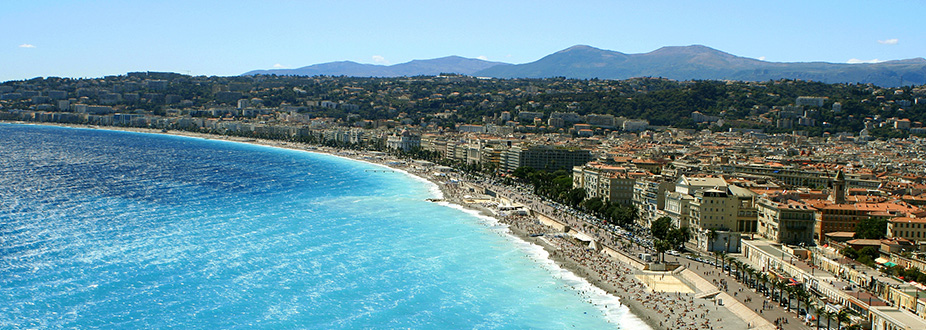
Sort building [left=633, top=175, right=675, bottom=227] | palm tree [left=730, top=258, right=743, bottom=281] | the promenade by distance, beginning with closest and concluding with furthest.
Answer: the promenade → palm tree [left=730, top=258, right=743, bottom=281] → building [left=633, top=175, right=675, bottom=227]

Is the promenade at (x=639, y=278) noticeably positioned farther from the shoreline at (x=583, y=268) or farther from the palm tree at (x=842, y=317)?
the palm tree at (x=842, y=317)

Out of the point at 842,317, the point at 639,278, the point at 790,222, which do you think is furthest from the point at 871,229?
the point at 842,317

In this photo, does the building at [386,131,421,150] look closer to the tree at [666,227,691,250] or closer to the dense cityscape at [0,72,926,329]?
the dense cityscape at [0,72,926,329]

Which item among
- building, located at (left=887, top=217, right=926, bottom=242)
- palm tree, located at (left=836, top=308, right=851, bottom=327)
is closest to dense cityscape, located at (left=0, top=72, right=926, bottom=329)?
building, located at (left=887, top=217, right=926, bottom=242)

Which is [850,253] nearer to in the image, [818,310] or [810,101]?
[818,310]

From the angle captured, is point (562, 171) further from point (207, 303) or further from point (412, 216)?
point (207, 303)

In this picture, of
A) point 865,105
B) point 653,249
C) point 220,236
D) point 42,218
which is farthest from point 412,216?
point 865,105
